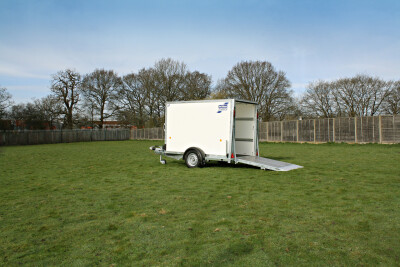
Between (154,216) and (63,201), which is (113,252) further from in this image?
(63,201)

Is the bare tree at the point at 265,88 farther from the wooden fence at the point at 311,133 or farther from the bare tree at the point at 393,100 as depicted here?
the bare tree at the point at 393,100

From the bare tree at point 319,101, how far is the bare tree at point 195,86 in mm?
15035

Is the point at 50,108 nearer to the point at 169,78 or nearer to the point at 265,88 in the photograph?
the point at 169,78

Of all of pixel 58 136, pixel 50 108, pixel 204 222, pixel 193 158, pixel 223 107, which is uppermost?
pixel 50 108

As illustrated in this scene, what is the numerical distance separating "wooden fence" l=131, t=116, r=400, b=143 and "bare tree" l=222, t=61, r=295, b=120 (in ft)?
32.2

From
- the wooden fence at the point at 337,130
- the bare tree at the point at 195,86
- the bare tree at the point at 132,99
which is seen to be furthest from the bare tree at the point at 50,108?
the wooden fence at the point at 337,130

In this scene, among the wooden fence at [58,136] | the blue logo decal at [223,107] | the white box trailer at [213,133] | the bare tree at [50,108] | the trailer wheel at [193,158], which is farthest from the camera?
the bare tree at [50,108]

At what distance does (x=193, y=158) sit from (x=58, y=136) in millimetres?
38315

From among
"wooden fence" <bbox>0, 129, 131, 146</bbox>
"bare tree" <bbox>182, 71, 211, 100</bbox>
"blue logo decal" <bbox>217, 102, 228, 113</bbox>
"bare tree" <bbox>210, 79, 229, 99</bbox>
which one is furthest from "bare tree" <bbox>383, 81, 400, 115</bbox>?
"wooden fence" <bbox>0, 129, 131, 146</bbox>

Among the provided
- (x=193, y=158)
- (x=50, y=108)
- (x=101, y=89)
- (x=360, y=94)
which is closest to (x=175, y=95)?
(x=101, y=89)

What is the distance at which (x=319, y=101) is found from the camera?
4234cm

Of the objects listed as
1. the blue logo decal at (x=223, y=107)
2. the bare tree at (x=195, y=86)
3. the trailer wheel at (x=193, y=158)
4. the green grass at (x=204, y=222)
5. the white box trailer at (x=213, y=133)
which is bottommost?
the green grass at (x=204, y=222)

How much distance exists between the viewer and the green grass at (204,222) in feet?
11.6

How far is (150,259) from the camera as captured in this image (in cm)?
345
